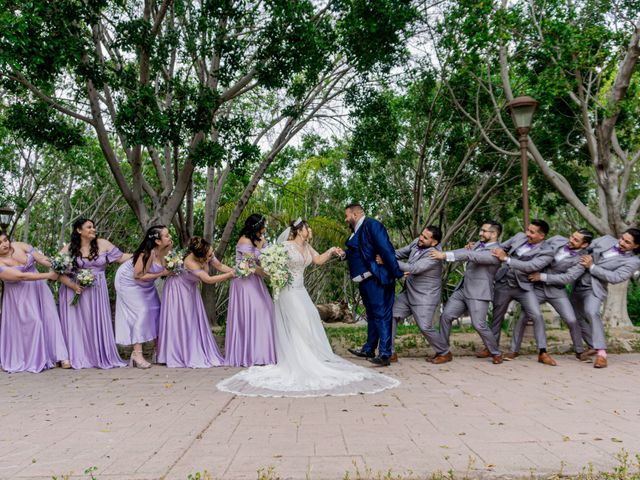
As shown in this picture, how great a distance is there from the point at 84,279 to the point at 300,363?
142 inches

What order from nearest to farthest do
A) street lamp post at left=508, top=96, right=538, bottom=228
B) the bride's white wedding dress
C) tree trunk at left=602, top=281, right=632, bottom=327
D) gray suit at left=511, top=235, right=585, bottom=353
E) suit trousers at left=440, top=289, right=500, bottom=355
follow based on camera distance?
the bride's white wedding dress
suit trousers at left=440, top=289, right=500, bottom=355
gray suit at left=511, top=235, right=585, bottom=353
street lamp post at left=508, top=96, right=538, bottom=228
tree trunk at left=602, top=281, right=632, bottom=327

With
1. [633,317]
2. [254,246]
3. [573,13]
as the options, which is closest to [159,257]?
[254,246]

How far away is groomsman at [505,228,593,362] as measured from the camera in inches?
326

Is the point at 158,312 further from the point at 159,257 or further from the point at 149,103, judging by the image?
the point at 149,103

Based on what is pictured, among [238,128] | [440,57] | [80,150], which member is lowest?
[238,128]

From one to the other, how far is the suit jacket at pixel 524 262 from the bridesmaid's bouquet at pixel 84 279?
620cm

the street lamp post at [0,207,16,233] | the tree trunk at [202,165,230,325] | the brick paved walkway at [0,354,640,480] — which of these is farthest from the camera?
the tree trunk at [202,165,230,325]

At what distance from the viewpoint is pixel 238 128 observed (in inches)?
383

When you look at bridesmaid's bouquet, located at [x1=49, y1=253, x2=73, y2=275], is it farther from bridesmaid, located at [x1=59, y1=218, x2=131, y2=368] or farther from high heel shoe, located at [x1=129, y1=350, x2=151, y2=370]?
high heel shoe, located at [x1=129, y1=350, x2=151, y2=370]

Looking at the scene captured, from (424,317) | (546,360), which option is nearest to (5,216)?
(424,317)

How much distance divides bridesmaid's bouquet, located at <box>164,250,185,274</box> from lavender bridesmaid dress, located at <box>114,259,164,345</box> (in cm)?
32

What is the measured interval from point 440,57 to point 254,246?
351 inches

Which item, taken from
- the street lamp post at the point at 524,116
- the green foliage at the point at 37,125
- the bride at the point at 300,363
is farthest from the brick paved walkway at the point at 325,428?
the green foliage at the point at 37,125

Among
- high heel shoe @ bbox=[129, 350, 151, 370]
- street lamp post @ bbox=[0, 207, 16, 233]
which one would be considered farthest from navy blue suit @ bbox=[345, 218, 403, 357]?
street lamp post @ bbox=[0, 207, 16, 233]
